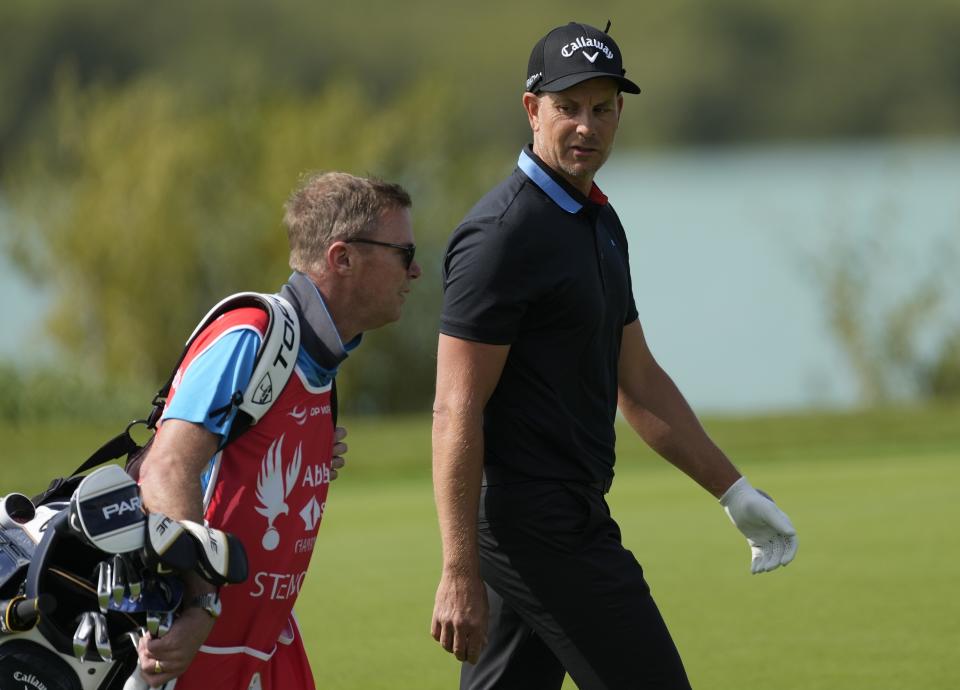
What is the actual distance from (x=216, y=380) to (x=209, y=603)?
18.6 inches

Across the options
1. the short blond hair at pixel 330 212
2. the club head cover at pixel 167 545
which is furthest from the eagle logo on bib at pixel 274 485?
the short blond hair at pixel 330 212

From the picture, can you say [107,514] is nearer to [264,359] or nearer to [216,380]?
[216,380]

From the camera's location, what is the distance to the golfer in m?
3.91

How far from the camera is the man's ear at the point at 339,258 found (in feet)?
12.7

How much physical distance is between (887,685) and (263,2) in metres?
60.5

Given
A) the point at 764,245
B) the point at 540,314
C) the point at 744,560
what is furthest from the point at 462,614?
the point at 764,245

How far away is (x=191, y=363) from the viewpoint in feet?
11.6

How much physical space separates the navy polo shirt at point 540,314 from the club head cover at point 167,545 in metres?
0.96

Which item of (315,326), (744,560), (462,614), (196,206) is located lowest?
(744,560)

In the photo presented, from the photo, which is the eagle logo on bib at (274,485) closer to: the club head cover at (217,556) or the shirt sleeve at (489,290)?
the club head cover at (217,556)

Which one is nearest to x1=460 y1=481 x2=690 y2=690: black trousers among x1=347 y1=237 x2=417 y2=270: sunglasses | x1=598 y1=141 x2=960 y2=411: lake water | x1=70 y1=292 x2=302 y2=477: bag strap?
x1=347 y1=237 x2=417 y2=270: sunglasses

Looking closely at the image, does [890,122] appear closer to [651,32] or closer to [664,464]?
[651,32]

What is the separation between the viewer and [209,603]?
3.39 meters

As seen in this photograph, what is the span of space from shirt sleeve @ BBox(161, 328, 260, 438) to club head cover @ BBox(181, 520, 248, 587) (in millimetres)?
251
